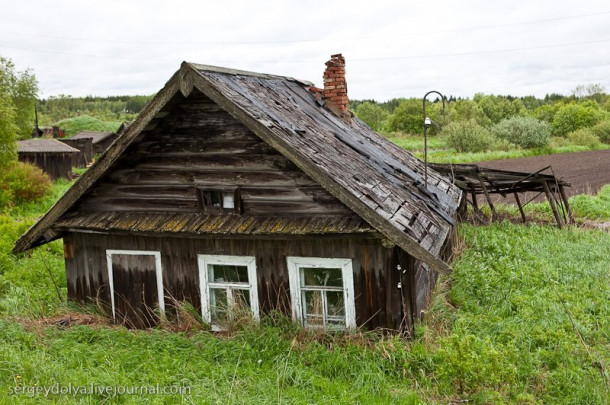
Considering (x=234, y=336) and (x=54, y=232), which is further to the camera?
(x=54, y=232)

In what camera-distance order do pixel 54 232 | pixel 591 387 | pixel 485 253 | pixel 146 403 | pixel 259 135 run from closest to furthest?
pixel 146 403 → pixel 591 387 → pixel 259 135 → pixel 54 232 → pixel 485 253

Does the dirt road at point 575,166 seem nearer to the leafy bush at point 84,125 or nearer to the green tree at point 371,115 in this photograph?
the green tree at point 371,115

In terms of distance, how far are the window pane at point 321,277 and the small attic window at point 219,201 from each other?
4.57ft

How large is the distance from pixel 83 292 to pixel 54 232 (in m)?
1.19

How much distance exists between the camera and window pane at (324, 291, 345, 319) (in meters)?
7.97

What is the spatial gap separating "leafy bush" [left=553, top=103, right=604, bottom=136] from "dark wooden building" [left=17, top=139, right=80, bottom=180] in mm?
52445

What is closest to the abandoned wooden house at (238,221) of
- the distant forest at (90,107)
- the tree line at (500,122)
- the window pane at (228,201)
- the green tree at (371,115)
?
the window pane at (228,201)

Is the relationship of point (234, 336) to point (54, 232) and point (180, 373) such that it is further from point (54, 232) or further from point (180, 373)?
point (54, 232)

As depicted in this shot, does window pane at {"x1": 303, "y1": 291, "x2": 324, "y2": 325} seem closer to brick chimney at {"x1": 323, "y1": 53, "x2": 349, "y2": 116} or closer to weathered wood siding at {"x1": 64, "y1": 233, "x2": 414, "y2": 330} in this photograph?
weathered wood siding at {"x1": 64, "y1": 233, "x2": 414, "y2": 330}

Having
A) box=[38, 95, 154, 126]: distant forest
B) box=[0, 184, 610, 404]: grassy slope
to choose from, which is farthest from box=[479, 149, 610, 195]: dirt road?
box=[38, 95, 154, 126]: distant forest

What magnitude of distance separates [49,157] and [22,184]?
38.7 ft

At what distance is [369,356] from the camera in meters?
6.99

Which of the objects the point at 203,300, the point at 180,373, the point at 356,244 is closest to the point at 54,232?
the point at 203,300

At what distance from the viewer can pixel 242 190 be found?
8.19 metres
